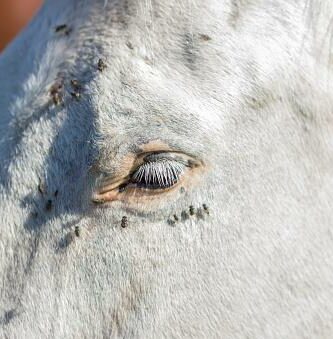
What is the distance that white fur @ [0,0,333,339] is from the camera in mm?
1835

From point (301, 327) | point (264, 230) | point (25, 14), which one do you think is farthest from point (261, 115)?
point (25, 14)

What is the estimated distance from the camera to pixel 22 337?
183 cm

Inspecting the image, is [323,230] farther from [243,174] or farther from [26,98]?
[26,98]

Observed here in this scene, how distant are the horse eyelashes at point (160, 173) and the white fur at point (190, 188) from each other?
4 centimetres

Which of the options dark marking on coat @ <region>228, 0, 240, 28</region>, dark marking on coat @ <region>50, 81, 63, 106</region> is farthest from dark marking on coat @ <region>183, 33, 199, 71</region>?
dark marking on coat @ <region>50, 81, 63, 106</region>

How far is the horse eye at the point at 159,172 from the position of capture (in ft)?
6.03

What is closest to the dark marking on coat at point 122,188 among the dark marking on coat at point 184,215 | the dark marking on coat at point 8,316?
the dark marking on coat at point 184,215

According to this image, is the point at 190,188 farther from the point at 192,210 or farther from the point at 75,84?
the point at 75,84

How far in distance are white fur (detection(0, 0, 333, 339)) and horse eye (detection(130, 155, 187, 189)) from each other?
0.04 meters

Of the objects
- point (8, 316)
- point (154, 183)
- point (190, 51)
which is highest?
point (190, 51)

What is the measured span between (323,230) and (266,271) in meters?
0.18

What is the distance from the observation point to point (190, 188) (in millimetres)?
1856

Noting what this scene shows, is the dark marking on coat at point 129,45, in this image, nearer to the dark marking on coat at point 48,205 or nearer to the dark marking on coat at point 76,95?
the dark marking on coat at point 76,95

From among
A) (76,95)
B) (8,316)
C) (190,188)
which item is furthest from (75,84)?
(8,316)
